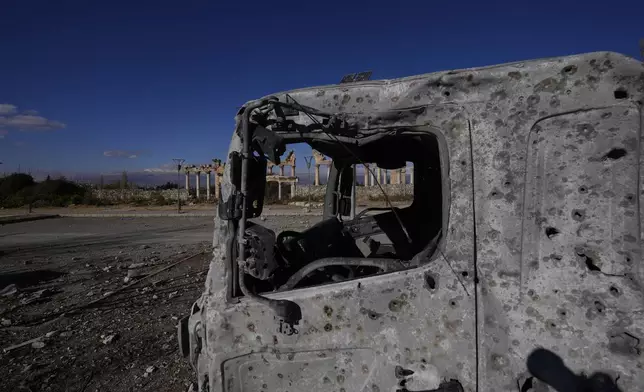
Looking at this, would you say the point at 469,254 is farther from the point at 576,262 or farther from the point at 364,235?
the point at 364,235

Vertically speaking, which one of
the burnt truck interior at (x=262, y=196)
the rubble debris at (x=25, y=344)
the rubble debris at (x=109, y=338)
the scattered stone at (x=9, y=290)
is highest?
the burnt truck interior at (x=262, y=196)

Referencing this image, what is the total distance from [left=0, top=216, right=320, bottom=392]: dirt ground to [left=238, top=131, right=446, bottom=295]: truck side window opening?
167 centimetres

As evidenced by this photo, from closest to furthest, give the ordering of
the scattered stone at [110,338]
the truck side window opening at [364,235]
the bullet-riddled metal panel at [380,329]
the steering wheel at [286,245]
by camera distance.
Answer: the bullet-riddled metal panel at [380,329] < the truck side window opening at [364,235] < the steering wheel at [286,245] < the scattered stone at [110,338]

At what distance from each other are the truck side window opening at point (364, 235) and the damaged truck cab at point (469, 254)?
72mm

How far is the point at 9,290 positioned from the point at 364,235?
5811 mm

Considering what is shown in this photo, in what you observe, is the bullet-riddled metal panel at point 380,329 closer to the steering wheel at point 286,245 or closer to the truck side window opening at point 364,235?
the truck side window opening at point 364,235

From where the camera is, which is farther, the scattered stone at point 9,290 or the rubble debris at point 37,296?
the scattered stone at point 9,290

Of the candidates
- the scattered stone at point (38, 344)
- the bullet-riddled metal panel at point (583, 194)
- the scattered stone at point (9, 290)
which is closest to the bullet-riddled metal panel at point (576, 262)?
the bullet-riddled metal panel at point (583, 194)

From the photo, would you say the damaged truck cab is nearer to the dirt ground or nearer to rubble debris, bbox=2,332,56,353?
the dirt ground

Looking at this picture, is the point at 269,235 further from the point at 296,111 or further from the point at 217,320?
the point at 296,111

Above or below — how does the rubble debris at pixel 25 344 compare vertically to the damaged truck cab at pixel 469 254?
below

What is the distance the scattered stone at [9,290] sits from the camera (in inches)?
235

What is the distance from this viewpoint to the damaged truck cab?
1669 millimetres

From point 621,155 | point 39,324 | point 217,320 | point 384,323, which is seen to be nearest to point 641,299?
point 621,155
